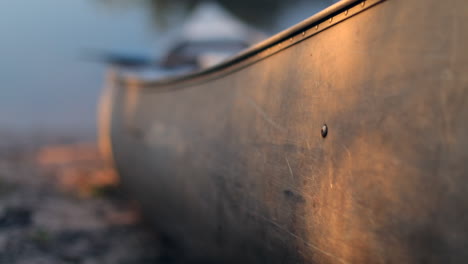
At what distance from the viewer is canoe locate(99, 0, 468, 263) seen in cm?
87

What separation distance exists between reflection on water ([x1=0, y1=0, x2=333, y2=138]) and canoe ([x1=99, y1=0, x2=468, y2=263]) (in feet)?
30.1

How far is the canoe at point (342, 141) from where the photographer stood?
866 millimetres

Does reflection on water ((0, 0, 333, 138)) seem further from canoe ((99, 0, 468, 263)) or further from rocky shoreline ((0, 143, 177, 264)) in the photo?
canoe ((99, 0, 468, 263))

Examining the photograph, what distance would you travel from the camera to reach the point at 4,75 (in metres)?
14.8

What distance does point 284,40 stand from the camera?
4.71 feet

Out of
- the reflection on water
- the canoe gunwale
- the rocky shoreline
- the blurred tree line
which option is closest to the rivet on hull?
the canoe gunwale

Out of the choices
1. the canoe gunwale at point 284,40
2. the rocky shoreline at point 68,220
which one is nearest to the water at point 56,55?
the rocky shoreline at point 68,220

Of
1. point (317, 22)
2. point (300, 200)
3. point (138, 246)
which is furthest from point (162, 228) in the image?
point (317, 22)

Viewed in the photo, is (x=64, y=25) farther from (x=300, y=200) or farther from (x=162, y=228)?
(x=300, y=200)

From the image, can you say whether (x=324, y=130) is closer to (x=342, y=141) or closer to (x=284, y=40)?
(x=342, y=141)

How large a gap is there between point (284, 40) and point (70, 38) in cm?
1837

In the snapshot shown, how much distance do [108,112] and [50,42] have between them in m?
14.6

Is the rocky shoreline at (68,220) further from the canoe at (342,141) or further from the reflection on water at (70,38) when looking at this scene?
the reflection on water at (70,38)

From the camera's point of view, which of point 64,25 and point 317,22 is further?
point 64,25
